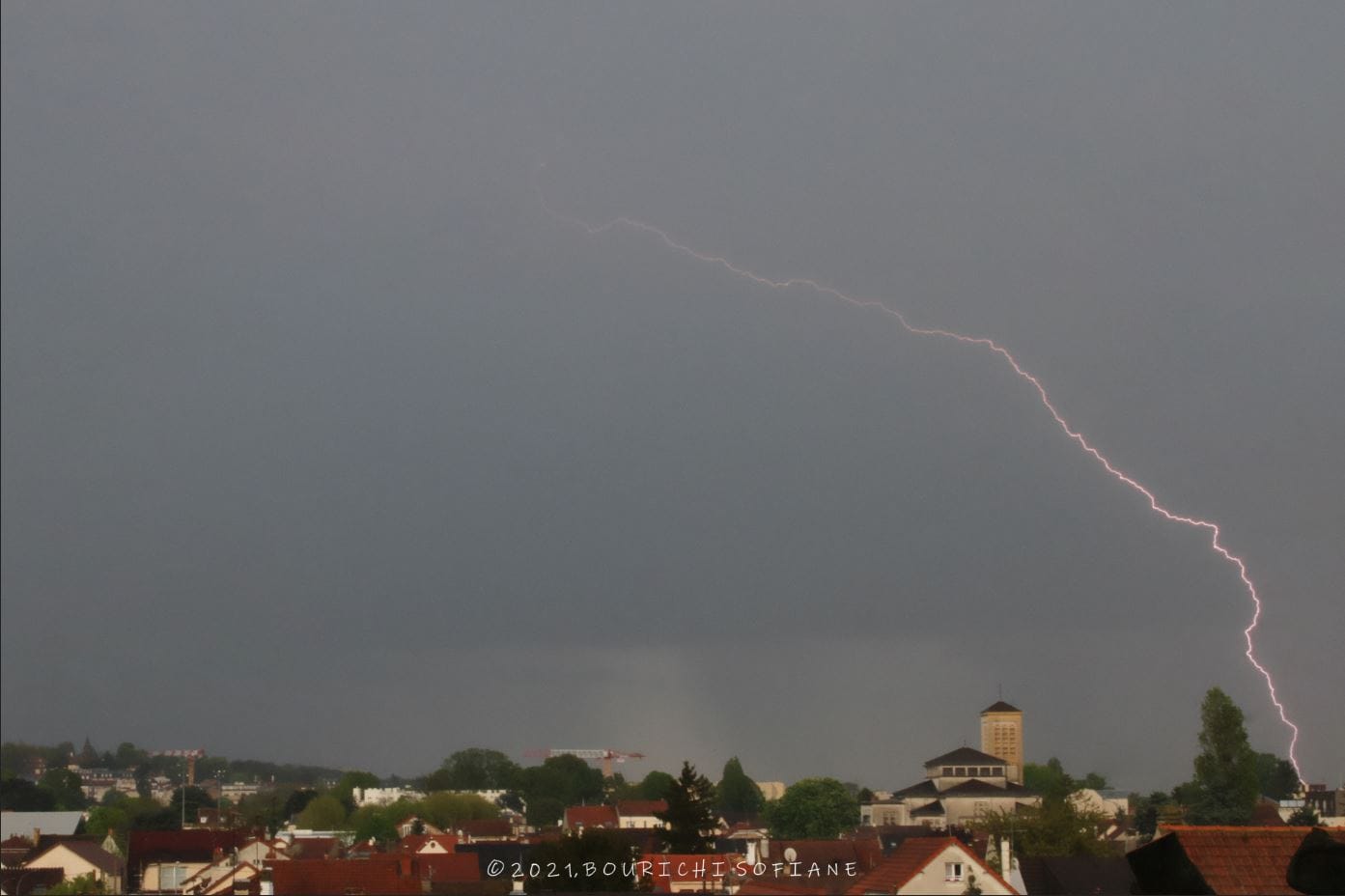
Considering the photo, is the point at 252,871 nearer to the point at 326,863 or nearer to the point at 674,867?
the point at 326,863

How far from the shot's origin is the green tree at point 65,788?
84.6 meters

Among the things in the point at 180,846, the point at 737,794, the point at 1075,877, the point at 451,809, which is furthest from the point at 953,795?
the point at 1075,877

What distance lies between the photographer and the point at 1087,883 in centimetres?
2781

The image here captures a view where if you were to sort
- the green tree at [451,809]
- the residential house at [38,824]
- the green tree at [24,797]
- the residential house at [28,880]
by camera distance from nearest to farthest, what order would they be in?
1. the residential house at [28,880]
2. the residential house at [38,824]
3. the green tree at [451,809]
4. the green tree at [24,797]

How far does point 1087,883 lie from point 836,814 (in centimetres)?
4505

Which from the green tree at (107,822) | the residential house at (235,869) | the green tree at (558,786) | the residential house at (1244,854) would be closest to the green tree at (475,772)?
the green tree at (558,786)

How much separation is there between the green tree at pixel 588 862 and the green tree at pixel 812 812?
134 feet

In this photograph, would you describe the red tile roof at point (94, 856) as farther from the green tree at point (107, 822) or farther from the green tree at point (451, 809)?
the green tree at point (451, 809)

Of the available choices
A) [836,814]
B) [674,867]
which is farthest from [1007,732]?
[674,867]

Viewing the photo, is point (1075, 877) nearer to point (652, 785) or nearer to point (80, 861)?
point (80, 861)

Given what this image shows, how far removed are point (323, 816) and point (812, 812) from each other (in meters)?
23.1

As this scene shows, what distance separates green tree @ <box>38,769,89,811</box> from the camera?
278 ft

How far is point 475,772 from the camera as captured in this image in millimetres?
111000

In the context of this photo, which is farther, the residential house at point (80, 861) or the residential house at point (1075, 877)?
the residential house at point (80, 861)
